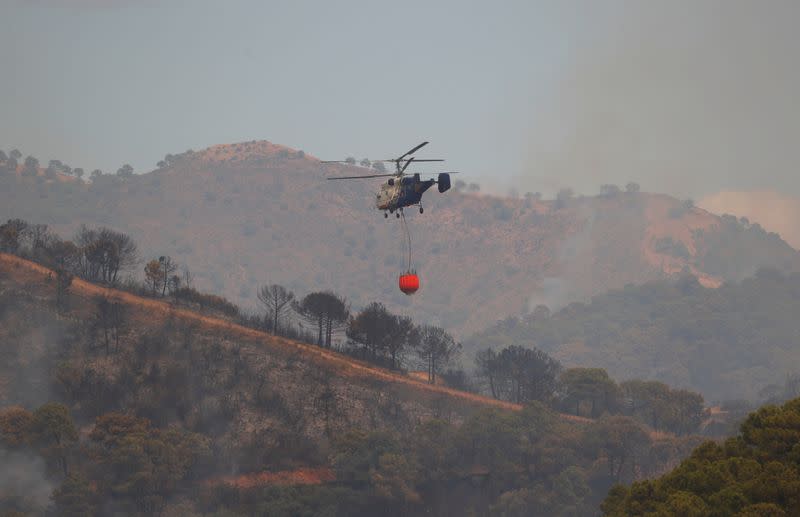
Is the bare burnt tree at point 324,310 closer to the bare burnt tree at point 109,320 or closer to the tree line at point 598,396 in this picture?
the bare burnt tree at point 109,320

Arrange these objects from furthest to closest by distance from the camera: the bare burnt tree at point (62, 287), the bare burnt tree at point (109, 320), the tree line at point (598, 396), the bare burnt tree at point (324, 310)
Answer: the tree line at point (598, 396) → the bare burnt tree at point (324, 310) → the bare burnt tree at point (62, 287) → the bare burnt tree at point (109, 320)

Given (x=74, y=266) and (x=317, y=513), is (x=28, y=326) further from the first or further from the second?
(x=317, y=513)

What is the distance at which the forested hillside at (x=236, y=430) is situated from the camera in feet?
344

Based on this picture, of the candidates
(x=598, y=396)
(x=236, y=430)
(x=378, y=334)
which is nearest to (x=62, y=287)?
(x=236, y=430)

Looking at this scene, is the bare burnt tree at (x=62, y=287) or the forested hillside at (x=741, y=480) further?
the bare burnt tree at (x=62, y=287)

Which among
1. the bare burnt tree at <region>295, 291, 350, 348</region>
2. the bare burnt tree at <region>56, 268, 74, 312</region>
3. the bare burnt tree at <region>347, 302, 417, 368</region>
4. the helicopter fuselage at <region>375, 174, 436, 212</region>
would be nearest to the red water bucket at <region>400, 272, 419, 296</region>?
the helicopter fuselage at <region>375, 174, 436, 212</region>

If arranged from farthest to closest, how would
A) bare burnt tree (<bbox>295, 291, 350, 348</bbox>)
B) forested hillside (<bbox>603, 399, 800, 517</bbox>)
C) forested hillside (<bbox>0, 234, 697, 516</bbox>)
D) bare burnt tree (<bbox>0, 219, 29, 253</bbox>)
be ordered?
bare burnt tree (<bbox>295, 291, 350, 348</bbox>)
bare burnt tree (<bbox>0, 219, 29, 253</bbox>)
forested hillside (<bbox>0, 234, 697, 516</bbox>)
forested hillside (<bbox>603, 399, 800, 517</bbox>)

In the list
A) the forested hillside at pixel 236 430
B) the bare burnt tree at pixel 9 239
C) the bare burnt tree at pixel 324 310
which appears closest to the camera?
the forested hillside at pixel 236 430

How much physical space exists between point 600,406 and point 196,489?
87488mm

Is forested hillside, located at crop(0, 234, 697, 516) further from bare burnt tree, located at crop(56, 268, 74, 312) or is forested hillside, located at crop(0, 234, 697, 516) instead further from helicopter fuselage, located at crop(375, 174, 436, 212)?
helicopter fuselage, located at crop(375, 174, 436, 212)

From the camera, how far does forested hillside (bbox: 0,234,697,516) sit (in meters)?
105

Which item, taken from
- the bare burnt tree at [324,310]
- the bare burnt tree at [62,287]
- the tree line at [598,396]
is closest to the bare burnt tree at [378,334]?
the bare burnt tree at [324,310]

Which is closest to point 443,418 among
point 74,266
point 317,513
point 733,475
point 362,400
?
point 362,400

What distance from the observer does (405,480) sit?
11906cm
